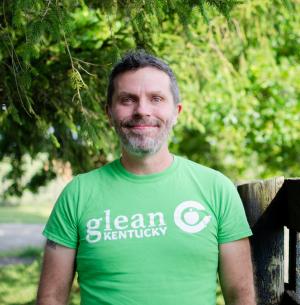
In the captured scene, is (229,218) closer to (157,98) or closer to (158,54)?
(157,98)

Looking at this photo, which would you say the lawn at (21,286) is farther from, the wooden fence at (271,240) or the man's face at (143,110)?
the man's face at (143,110)

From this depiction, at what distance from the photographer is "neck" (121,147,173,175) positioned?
2186mm

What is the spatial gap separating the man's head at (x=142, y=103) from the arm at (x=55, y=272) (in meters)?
0.45

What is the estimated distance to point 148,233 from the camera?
2.05 m

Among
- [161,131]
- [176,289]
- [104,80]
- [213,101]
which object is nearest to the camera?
[176,289]

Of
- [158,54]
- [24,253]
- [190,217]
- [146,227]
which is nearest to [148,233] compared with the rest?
[146,227]

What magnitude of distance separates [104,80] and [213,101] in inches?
172

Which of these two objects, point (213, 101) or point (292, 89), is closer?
point (213, 101)

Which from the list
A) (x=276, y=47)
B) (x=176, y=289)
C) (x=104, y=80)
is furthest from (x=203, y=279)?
(x=276, y=47)

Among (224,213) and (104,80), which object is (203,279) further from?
(104,80)

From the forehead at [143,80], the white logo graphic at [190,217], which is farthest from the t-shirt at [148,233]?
the forehead at [143,80]

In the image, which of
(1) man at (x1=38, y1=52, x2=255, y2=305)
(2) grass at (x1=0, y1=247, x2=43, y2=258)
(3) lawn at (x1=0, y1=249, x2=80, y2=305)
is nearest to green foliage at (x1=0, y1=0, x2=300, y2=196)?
(1) man at (x1=38, y1=52, x2=255, y2=305)

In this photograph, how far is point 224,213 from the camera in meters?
2.10

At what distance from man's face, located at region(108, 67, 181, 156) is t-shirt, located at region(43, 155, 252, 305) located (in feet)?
0.46
